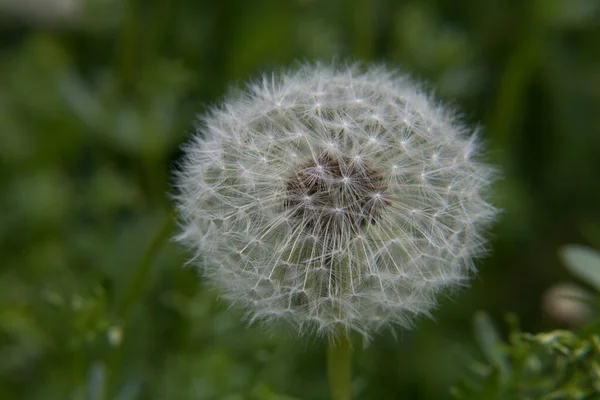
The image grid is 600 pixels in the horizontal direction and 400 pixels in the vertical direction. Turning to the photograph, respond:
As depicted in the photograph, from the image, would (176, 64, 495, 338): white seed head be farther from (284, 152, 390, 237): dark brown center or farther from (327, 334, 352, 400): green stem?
(327, 334, 352, 400): green stem

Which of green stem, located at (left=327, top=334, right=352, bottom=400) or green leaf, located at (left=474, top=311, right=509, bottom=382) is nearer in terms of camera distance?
green stem, located at (left=327, top=334, right=352, bottom=400)

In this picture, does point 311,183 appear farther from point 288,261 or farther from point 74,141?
point 74,141

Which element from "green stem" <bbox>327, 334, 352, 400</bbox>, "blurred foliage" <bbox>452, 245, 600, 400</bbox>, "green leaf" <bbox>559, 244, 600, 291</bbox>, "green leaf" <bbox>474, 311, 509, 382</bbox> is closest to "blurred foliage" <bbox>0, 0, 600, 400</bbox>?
"green stem" <bbox>327, 334, 352, 400</bbox>

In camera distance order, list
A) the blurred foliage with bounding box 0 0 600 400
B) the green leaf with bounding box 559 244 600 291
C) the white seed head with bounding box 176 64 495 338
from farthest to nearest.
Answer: the blurred foliage with bounding box 0 0 600 400
the green leaf with bounding box 559 244 600 291
the white seed head with bounding box 176 64 495 338

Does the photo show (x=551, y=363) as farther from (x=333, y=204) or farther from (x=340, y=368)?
(x=333, y=204)

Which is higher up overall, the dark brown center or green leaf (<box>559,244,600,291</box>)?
the dark brown center

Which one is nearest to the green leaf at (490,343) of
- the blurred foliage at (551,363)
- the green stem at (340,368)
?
the blurred foliage at (551,363)

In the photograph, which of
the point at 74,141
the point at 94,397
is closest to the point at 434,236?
the point at 94,397
